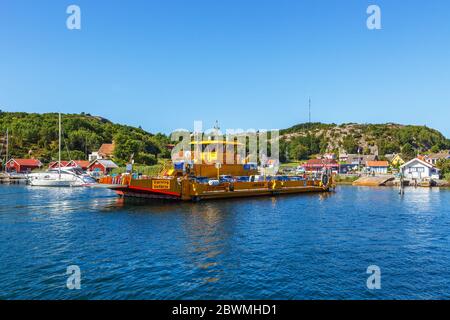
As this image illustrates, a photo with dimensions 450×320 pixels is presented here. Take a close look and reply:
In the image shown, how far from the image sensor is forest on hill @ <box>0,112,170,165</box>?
118312 millimetres

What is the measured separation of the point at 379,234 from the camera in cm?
2467

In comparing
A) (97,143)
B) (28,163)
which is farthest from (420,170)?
(97,143)

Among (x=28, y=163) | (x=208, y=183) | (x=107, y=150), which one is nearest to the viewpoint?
→ (x=208, y=183)

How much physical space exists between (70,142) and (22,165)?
118 feet

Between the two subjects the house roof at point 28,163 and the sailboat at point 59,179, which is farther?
the house roof at point 28,163

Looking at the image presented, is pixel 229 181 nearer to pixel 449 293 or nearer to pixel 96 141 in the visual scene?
pixel 449 293

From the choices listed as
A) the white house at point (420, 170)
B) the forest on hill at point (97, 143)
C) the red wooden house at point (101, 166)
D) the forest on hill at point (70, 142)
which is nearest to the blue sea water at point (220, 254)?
the white house at point (420, 170)

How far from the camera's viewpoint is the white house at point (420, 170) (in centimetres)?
8550

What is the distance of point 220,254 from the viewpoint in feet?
62.4

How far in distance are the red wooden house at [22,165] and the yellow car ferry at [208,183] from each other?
72.5m

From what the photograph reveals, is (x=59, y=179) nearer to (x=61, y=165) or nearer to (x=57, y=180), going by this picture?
(x=57, y=180)

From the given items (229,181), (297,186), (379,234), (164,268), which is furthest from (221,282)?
(297,186)

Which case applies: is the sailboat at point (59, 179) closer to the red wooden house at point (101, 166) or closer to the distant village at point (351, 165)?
the distant village at point (351, 165)

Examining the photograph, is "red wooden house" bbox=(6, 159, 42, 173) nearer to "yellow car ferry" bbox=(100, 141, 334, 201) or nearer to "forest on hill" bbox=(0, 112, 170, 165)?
"forest on hill" bbox=(0, 112, 170, 165)
